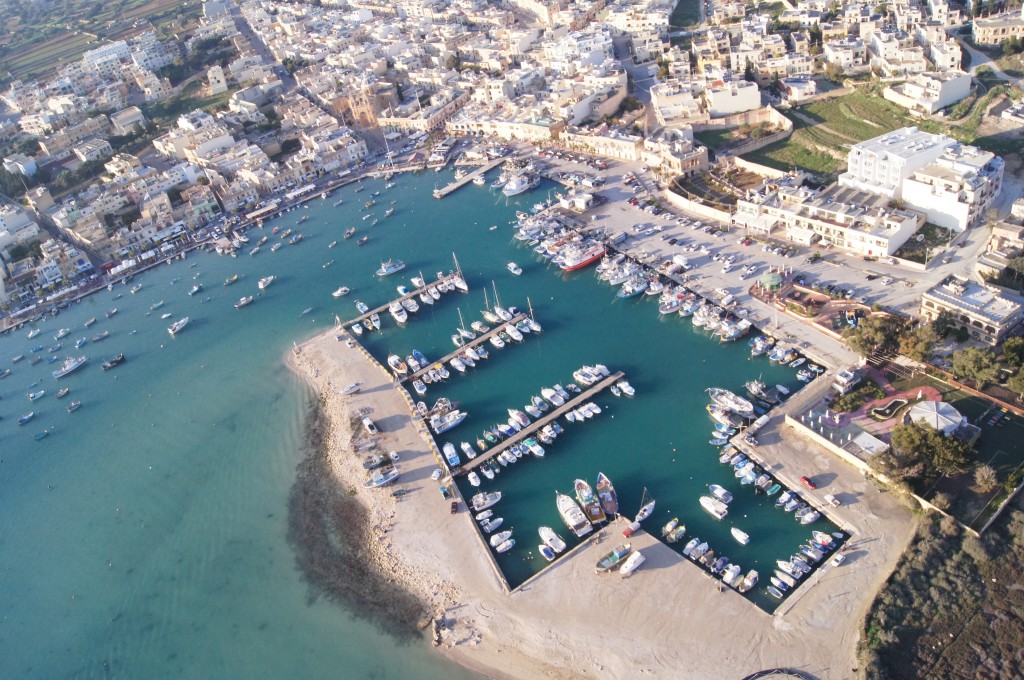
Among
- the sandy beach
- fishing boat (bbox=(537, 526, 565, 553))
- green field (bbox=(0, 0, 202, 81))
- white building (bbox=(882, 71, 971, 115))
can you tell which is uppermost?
green field (bbox=(0, 0, 202, 81))

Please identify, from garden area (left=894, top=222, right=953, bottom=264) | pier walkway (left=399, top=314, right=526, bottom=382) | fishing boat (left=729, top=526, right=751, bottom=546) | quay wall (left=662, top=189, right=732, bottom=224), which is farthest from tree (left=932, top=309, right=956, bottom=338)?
pier walkway (left=399, top=314, right=526, bottom=382)

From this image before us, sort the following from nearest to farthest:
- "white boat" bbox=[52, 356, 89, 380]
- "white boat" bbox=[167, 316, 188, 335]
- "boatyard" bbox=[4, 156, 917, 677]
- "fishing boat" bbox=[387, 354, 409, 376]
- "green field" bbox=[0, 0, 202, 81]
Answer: "boatyard" bbox=[4, 156, 917, 677], "fishing boat" bbox=[387, 354, 409, 376], "white boat" bbox=[52, 356, 89, 380], "white boat" bbox=[167, 316, 188, 335], "green field" bbox=[0, 0, 202, 81]

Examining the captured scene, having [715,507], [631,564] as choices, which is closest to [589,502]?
[631,564]

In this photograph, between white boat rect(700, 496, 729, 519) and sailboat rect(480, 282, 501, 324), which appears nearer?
white boat rect(700, 496, 729, 519)

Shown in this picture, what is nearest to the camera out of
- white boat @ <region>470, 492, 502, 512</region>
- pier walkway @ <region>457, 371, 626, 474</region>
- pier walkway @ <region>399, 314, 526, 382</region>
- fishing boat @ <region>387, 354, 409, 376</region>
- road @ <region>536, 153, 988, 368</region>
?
white boat @ <region>470, 492, 502, 512</region>

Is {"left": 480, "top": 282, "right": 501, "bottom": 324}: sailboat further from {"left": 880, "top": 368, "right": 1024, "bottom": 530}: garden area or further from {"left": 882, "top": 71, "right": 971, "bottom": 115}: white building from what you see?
{"left": 882, "top": 71, "right": 971, "bottom": 115}: white building

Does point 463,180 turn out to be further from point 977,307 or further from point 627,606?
point 627,606

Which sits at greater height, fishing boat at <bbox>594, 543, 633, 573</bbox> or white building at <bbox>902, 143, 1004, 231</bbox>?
white building at <bbox>902, 143, 1004, 231</bbox>
